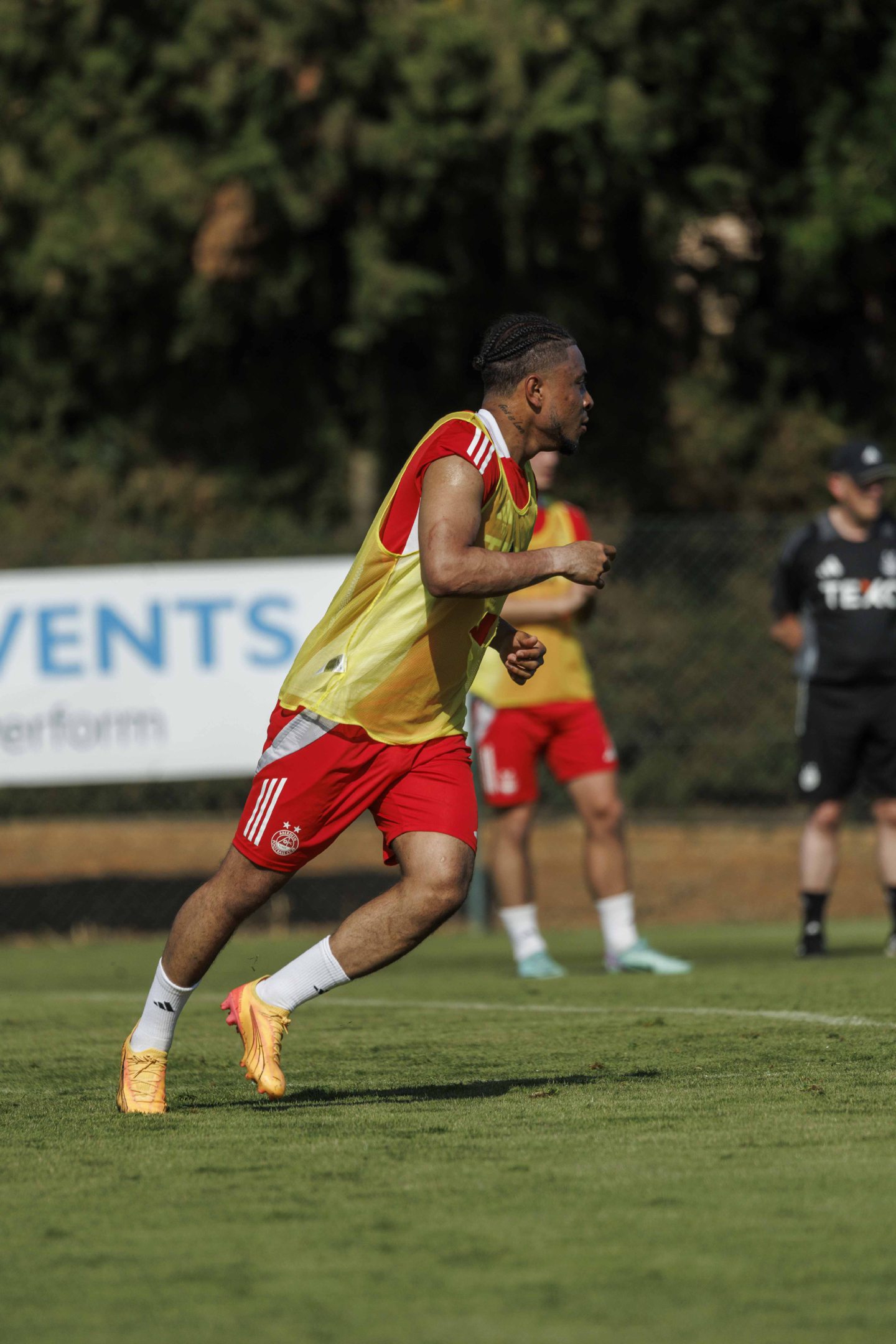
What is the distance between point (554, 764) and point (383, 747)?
401 cm

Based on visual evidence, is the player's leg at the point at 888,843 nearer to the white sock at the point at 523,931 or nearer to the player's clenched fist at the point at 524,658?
the white sock at the point at 523,931

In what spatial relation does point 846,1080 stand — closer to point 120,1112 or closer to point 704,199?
point 120,1112

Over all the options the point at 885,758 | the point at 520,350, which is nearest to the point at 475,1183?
the point at 520,350

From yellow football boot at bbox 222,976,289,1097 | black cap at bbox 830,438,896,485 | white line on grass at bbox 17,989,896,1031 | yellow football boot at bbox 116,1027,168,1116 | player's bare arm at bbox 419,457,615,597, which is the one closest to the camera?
player's bare arm at bbox 419,457,615,597

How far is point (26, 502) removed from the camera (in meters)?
19.8

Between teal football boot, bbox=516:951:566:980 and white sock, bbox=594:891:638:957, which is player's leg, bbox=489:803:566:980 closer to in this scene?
teal football boot, bbox=516:951:566:980

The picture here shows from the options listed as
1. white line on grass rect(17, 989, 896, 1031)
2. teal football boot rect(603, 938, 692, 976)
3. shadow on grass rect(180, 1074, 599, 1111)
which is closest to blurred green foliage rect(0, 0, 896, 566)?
teal football boot rect(603, 938, 692, 976)

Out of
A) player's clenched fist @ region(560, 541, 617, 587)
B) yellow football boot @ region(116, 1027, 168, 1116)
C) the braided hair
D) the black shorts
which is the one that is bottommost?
yellow football boot @ region(116, 1027, 168, 1116)

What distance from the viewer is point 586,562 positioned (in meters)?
4.29

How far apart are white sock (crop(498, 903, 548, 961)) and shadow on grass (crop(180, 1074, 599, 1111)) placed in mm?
3524

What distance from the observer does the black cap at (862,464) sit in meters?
8.73

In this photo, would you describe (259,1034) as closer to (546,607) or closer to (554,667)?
(546,607)

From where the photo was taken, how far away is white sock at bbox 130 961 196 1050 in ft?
15.1

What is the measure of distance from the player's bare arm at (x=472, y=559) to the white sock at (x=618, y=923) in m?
4.25
